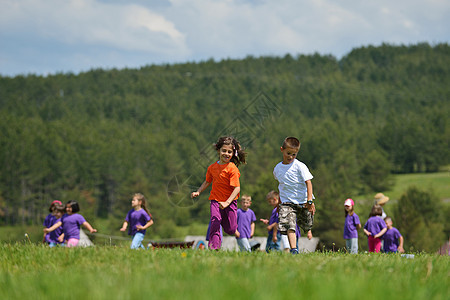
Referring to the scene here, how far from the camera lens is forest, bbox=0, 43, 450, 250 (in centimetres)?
9975

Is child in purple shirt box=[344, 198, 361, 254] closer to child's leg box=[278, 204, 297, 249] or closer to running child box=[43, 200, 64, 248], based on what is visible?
child's leg box=[278, 204, 297, 249]

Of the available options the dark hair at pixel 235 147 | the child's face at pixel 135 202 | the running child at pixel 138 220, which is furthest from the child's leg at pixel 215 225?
the child's face at pixel 135 202

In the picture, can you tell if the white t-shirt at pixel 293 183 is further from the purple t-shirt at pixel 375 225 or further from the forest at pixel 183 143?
the forest at pixel 183 143

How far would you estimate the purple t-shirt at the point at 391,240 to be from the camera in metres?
12.5

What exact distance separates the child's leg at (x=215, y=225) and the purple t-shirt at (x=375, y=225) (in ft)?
17.9

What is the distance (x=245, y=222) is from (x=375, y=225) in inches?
135

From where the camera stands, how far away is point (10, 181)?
4267 inches

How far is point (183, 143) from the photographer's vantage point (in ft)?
452

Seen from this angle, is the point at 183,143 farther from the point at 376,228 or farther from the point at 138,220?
the point at 376,228

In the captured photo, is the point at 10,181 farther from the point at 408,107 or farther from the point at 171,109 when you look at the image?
the point at 408,107

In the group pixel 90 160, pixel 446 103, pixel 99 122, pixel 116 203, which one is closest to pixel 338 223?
pixel 116 203

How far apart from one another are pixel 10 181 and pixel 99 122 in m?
50.7

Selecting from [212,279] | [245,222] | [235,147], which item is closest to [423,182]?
[245,222]

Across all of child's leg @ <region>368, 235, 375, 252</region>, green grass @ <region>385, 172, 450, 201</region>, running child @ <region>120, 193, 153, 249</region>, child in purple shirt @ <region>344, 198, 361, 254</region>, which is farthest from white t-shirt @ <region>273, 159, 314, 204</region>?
green grass @ <region>385, 172, 450, 201</region>
